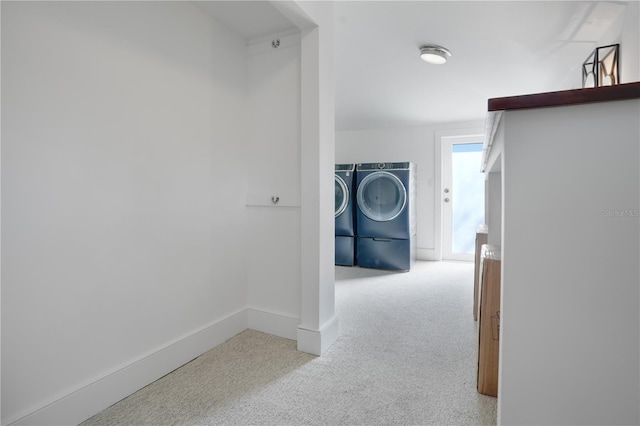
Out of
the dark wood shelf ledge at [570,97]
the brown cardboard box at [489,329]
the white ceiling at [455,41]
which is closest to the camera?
the dark wood shelf ledge at [570,97]

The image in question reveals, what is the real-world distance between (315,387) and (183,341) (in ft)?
2.51

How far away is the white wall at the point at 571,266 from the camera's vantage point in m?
0.77

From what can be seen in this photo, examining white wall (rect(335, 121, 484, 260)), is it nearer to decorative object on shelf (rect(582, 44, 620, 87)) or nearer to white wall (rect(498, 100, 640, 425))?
decorative object on shelf (rect(582, 44, 620, 87))

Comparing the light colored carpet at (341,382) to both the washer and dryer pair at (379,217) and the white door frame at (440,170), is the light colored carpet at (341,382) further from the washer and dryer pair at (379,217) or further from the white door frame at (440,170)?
the white door frame at (440,170)

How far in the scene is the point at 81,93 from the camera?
1349 millimetres

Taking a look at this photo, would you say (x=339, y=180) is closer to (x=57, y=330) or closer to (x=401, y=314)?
(x=401, y=314)

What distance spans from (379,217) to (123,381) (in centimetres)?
309

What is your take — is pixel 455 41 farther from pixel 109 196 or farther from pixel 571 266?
pixel 109 196

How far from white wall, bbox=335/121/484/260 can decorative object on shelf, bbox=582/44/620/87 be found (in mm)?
2545

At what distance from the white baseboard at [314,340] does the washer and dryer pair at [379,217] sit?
2.12 meters

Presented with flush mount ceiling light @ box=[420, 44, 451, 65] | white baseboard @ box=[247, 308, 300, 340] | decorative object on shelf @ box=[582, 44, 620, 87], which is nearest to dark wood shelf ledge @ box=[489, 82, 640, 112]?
decorative object on shelf @ box=[582, 44, 620, 87]

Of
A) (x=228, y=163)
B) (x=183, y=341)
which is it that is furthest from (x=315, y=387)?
(x=228, y=163)

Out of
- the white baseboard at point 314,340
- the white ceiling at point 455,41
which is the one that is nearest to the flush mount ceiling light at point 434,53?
the white ceiling at point 455,41

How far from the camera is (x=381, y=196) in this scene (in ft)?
13.4
